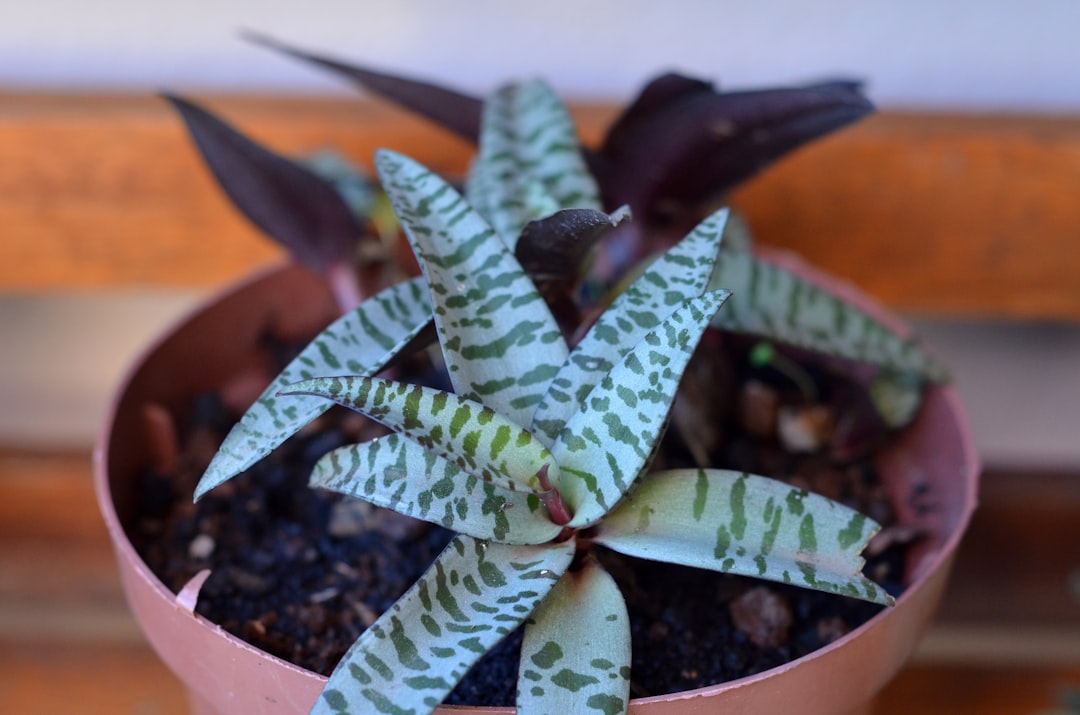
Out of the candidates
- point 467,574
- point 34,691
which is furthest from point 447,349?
point 34,691

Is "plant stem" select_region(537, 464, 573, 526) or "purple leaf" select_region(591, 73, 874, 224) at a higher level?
"purple leaf" select_region(591, 73, 874, 224)

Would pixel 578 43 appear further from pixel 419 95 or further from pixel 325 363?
pixel 325 363

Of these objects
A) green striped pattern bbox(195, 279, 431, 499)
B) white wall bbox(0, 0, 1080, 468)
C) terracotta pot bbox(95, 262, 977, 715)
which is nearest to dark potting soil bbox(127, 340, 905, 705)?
terracotta pot bbox(95, 262, 977, 715)

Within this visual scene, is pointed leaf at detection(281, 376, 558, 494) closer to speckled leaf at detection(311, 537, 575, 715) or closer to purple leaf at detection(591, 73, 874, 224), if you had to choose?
speckled leaf at detection(311, 537, 575, 715)

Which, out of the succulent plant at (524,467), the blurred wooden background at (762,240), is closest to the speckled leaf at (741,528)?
the succulent plant at (524,467)

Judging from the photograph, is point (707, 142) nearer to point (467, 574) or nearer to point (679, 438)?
point (679, 438)

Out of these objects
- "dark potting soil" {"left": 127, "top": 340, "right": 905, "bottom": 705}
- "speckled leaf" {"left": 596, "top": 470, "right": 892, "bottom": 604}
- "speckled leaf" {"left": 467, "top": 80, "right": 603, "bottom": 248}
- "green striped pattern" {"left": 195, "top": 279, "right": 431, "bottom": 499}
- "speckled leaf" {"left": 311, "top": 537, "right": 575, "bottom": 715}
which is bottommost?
"dark potting soil" {"left": 127, "top": 340, "right": 905, "bottom": 705}
